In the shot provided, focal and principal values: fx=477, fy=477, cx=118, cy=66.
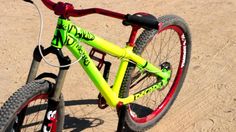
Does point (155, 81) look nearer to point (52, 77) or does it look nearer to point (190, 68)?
point (190, 68)

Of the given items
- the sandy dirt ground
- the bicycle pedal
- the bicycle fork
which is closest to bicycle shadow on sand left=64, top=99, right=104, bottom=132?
the sandy dirt ground

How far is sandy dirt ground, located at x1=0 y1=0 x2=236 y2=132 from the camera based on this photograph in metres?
4.83

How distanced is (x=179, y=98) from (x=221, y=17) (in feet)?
7.19

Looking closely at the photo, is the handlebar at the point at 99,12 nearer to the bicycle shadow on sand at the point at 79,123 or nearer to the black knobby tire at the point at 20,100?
the black knobby tire at the point at 20,100

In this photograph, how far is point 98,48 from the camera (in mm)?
3652

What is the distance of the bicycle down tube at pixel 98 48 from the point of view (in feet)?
10.8

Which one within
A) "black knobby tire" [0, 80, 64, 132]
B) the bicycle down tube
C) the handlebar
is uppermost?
the handlebar

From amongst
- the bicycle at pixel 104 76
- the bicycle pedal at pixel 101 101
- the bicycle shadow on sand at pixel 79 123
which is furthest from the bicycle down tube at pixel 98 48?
the bicycle shadow on sand at pixel 79 123

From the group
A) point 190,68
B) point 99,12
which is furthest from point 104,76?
point 190,68

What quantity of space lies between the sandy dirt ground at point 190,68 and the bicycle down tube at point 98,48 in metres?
0.73

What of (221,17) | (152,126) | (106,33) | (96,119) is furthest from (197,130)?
(221,17)

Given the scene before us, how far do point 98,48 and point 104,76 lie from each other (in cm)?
35

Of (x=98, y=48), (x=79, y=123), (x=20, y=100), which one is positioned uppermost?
(x=98, y=48)

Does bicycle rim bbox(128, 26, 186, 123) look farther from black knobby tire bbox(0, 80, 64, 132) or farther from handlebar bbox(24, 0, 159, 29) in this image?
black knobby tire bbox(0, 80, 64, 132)
